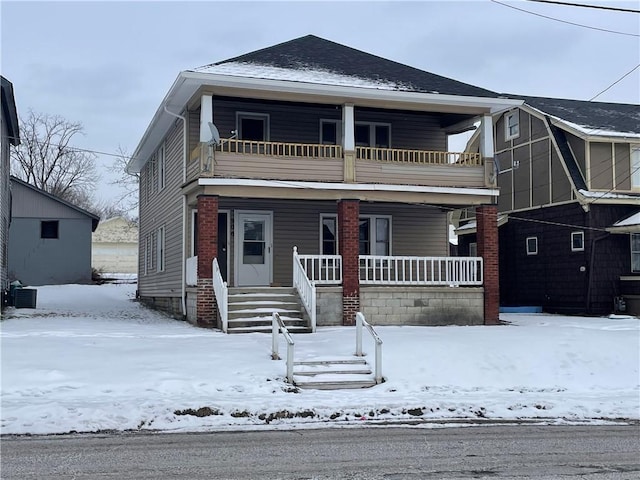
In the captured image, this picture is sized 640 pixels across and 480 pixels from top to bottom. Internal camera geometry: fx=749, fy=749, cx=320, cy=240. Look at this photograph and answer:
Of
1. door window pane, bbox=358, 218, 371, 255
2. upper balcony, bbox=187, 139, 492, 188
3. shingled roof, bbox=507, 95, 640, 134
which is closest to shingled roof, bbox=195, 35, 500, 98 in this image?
upper balcony, bbox=187, 139, 492, 188

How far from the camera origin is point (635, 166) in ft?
81.8

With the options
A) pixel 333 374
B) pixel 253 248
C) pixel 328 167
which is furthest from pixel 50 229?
pixel 333 374

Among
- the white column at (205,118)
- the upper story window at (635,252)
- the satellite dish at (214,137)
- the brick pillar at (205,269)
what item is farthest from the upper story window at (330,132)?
the upper story window at (635,252)

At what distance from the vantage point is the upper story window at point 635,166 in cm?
2484

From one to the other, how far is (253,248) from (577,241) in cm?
1098

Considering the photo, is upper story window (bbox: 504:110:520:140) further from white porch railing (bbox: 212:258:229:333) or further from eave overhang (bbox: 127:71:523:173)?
white porch railing (bbox: 212:258:229:333)

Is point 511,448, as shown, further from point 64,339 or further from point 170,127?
point 170,127

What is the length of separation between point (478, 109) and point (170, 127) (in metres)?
9.35

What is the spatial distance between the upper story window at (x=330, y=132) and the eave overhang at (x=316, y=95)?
2.48m

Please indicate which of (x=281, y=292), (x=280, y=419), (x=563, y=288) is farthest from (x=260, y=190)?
(x=563, y=288)

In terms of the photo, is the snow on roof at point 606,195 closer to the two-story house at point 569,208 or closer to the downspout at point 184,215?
the two-story house at point 569,208

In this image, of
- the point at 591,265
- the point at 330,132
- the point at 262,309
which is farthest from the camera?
the point at 591,265

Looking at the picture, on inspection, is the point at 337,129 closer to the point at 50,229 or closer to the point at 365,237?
the point at 365,237

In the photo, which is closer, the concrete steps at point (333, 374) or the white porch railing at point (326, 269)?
the concrete steps at point (333, 374)
